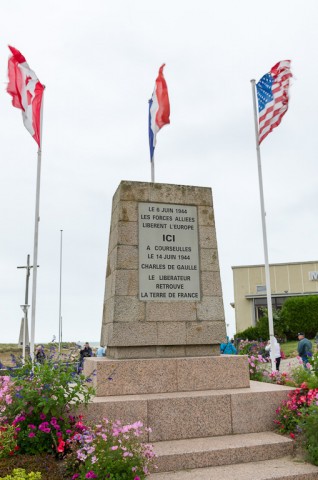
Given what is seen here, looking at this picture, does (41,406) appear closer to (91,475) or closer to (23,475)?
(23,475)

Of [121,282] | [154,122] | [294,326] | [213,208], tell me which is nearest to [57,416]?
[121,282]

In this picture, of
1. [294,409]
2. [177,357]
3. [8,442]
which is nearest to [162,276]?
[177,357]

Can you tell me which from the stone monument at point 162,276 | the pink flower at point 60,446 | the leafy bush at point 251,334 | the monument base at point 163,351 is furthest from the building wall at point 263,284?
the pink flower at point 60,446

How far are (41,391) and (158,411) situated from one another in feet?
5.16

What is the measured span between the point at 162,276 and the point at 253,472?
10.2 feet

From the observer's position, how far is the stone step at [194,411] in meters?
5.65

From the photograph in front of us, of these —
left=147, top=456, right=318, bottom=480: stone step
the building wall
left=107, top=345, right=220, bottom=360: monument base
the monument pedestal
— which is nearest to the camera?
left=147, top=456, right=318, bottom=480: stone step

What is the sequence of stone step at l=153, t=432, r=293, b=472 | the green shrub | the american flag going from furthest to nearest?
1. the green shrub
2. the american flag
3. stone step at l=153, t=432, r=293, b=472

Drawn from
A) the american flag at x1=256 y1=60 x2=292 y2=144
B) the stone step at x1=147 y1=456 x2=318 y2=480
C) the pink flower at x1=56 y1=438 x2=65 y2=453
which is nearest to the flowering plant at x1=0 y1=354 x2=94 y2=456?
the pink flower at x1=56 y1=438 x2=65 y2=453

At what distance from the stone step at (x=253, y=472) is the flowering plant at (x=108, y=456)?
1.91 ft

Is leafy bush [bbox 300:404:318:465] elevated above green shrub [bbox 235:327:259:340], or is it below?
below

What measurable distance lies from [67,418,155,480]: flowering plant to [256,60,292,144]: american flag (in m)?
10.3

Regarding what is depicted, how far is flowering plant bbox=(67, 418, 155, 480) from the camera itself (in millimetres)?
4129

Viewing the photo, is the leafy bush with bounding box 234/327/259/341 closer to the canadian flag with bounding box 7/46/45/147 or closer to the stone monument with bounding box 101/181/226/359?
the canadian flag with bounding box 7/46/45/147
